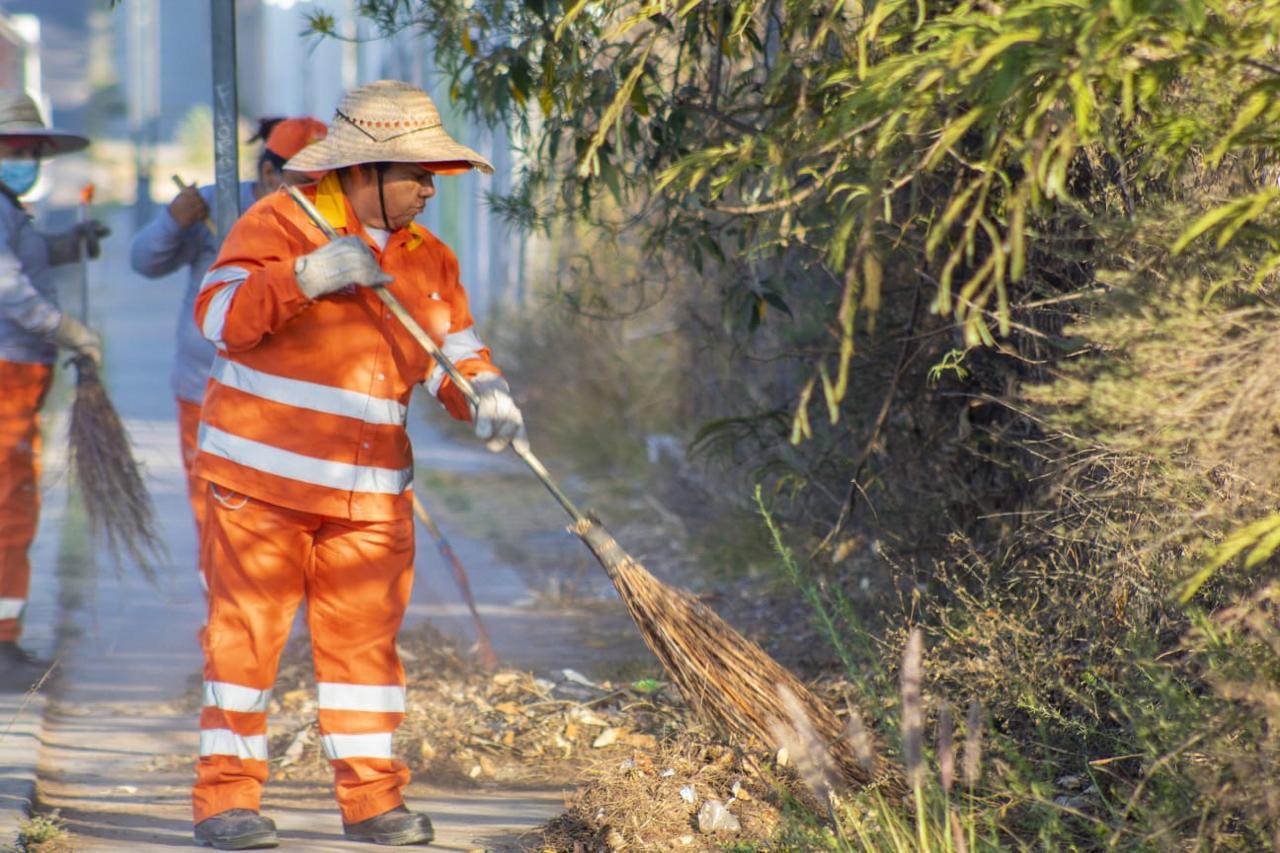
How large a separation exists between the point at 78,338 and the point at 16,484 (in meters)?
0.56

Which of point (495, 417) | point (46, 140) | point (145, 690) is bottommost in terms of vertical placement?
point (145, 690)

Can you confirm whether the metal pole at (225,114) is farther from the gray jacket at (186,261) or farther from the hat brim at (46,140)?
the hat brim at (46,140)

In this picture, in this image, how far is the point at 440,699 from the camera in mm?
4922

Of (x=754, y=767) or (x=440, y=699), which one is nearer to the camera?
(x=754, y=767)

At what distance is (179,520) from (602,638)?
11.0 feet

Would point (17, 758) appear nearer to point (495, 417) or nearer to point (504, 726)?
point (504, 726)

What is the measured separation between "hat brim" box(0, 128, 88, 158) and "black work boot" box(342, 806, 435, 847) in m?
3.02

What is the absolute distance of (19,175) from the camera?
5.61m

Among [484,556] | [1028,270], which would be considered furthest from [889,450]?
[484,556]

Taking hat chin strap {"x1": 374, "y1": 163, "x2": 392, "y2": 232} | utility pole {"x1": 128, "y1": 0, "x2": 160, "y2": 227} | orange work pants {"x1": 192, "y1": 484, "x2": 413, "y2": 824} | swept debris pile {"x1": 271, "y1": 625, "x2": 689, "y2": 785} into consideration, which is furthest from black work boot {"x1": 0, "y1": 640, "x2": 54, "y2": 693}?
utility pole {"x1": 128, "y1": 0, "x2": 160, "y2": 227}

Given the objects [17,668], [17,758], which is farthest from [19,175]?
[17,758]

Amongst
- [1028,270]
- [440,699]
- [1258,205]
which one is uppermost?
[1258,205]

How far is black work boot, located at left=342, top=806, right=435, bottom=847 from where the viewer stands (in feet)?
12.2

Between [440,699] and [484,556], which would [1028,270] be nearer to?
[440,699]
